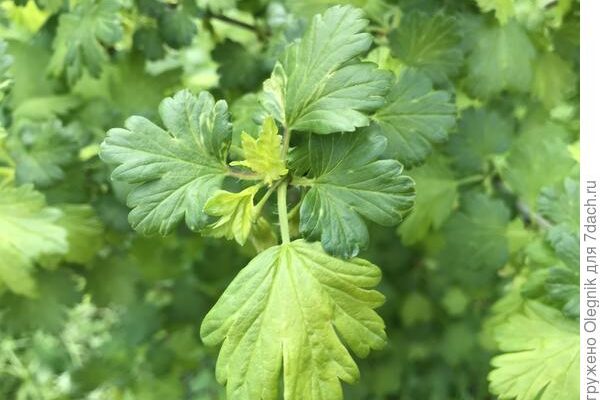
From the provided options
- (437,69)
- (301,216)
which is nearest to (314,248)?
(301,216)

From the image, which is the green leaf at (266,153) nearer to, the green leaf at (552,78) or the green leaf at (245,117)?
the green leaf at (245,117)

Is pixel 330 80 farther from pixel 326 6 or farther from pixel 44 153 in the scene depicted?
pixel 44 153

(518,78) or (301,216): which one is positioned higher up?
(518,78)

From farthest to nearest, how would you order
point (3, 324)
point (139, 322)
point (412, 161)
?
point (139, 322) → point (3, 324) → point (412, 161)

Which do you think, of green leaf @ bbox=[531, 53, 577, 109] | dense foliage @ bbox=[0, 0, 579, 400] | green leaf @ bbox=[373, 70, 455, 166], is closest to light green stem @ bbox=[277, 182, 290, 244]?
dense foliage @ bbox=[0, 0, 579, 400]

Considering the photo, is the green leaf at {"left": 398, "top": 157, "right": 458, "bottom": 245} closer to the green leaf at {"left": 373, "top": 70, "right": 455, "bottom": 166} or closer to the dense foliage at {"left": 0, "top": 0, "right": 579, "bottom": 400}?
the dense foliage at {"left": 0, "top": 0, "right": 579, "bottom": 400}

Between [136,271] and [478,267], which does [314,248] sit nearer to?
[478,267]

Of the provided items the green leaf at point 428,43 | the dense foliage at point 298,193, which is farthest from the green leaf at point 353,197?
the green leaf at point 428,43
